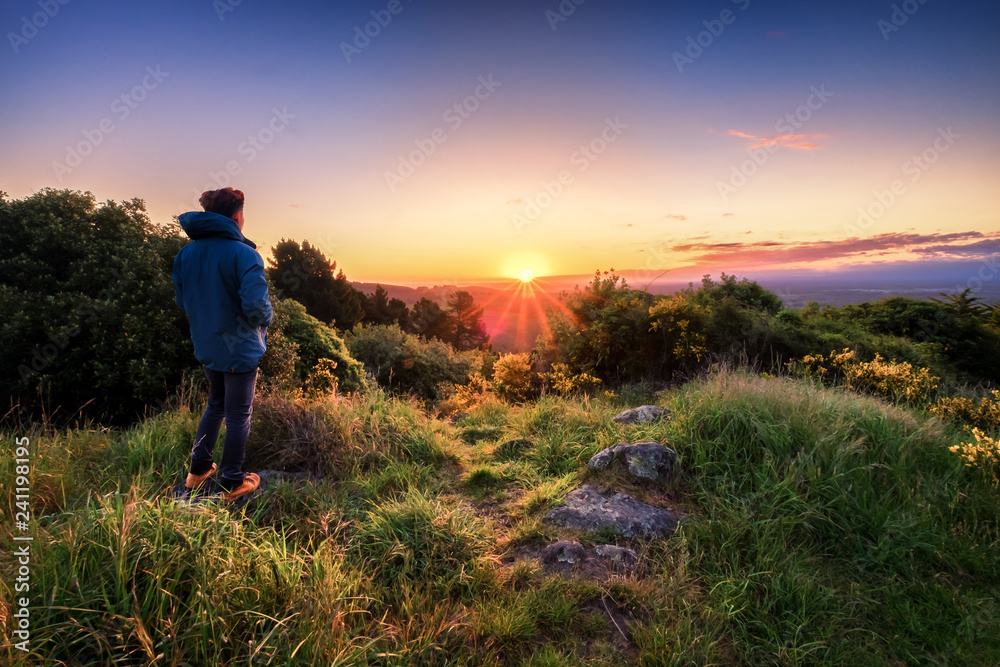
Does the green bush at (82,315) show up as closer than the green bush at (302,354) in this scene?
Yes

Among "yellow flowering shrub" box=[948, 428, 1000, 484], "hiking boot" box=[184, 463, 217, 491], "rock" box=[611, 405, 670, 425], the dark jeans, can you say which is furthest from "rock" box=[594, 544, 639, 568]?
"hiking boot" box=[184, 463, 217, 491]

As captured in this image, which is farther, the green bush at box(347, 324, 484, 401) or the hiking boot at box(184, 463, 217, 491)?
the green bush at box(347, 324, 484, 401)

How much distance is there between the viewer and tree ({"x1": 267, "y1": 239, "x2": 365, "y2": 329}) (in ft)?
81.4

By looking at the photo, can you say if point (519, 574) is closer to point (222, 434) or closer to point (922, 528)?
point (922, 528)

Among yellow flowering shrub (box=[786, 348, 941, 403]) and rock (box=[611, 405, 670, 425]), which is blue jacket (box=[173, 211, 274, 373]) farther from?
yellow flowering shrub (box=[786, 348, 941, 403])

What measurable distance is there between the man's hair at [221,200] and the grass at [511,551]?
1963 mm

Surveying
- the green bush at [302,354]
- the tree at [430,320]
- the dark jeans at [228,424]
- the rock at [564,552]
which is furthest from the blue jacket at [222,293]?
the tree at [430,320]

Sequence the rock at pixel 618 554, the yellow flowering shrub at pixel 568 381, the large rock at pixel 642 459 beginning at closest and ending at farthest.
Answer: the rock at pixel 618 554 < the large rock at pixel 642 459 < the yellow flowering shrub at pixel 568 381

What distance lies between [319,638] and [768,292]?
11.2 metres

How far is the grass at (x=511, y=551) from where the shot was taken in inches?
69.7

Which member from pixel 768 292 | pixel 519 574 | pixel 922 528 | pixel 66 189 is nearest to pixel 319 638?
pixel 519 574

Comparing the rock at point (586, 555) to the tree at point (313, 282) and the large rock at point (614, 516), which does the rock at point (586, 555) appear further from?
the tree at point (313, 282)

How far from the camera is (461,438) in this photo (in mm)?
5270

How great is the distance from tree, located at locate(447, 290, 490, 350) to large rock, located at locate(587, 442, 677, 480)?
34.7 m
